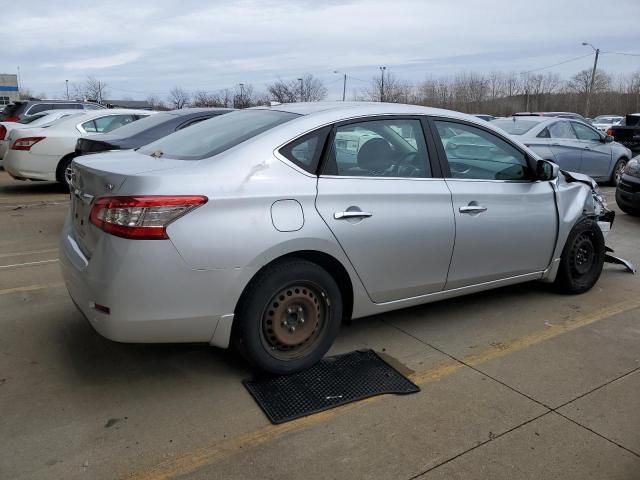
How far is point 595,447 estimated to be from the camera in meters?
2.76

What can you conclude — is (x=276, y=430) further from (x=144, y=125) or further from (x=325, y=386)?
(x=144, y=125)

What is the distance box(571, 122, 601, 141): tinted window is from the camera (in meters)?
11.4

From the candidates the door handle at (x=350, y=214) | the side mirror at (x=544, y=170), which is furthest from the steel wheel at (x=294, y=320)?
the side mirror at (x=544, y=170)

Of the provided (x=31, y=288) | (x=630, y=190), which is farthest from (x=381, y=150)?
(x=630, y=190)

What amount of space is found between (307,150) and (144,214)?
105cm

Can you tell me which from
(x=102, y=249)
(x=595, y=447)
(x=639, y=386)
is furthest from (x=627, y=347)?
(x=102, y=249)

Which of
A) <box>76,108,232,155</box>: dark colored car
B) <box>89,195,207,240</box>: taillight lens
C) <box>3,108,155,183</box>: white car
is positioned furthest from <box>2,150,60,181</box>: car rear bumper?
<box>89,195,207,240</box>: taillight lens

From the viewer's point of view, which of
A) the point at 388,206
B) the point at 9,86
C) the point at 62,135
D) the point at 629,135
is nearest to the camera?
the point at 388,206

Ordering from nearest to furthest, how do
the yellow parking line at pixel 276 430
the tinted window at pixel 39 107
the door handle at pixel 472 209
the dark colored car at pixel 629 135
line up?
the yellow parking line at pixel 276 430 → the door handle at pixel 472 209 → the tinted window at pixel 39 107 → the dark colored car at pixel 629 135

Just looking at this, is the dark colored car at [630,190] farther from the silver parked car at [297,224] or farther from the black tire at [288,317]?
the black tire at [288,317]

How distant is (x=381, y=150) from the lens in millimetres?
3707

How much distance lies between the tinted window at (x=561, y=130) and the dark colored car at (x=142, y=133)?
6.56 metres

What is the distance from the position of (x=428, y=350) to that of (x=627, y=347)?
1433mm

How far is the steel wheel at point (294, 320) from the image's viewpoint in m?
3.21
